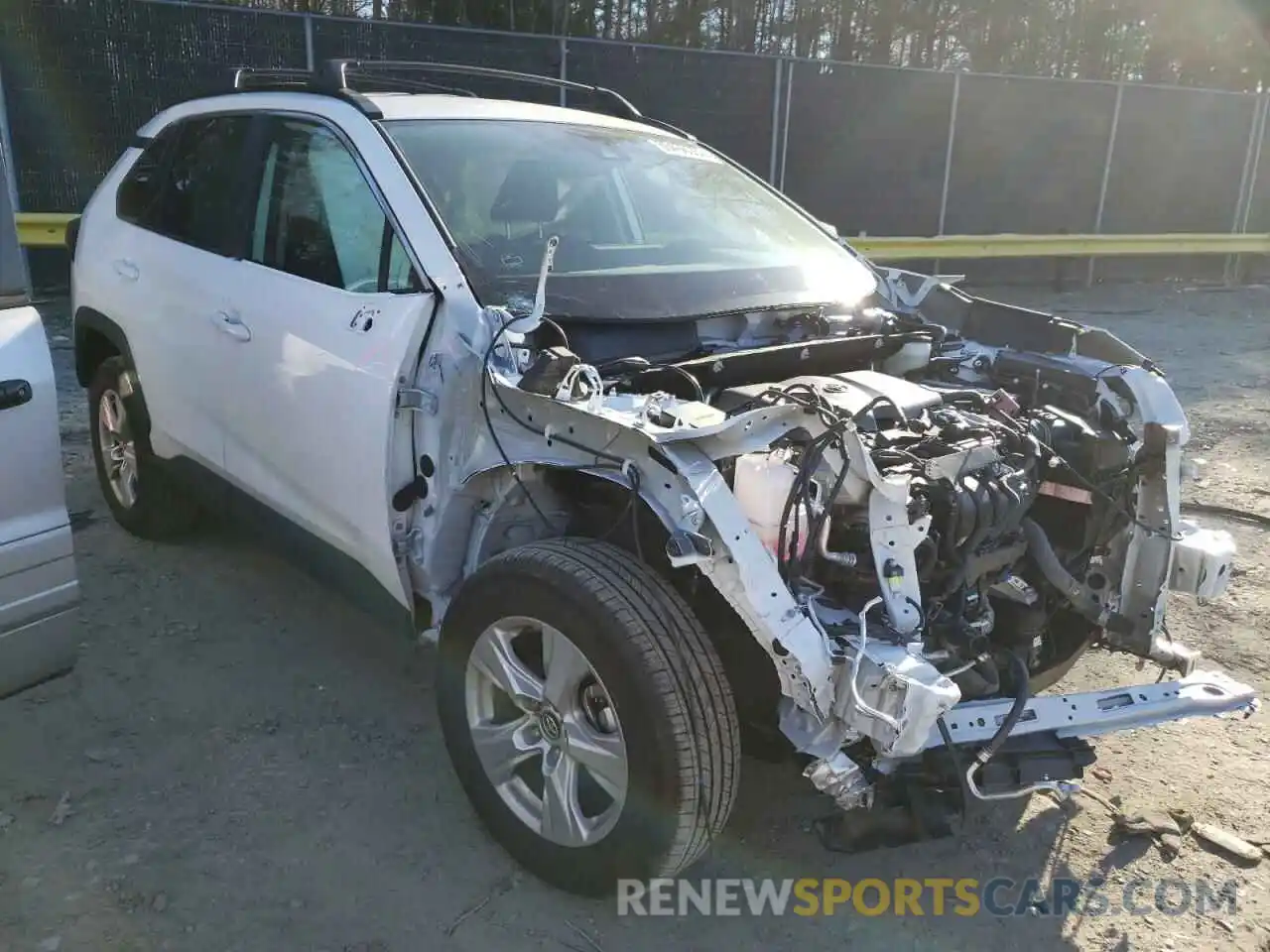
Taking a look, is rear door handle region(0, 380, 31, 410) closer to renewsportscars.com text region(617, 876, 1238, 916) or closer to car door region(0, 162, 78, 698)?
car door region(0, 162, 78, 698)

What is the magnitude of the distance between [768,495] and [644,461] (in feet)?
1.01

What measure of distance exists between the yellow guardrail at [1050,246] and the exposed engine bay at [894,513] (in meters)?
8.38

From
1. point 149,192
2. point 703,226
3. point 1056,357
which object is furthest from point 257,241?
point 1056,357

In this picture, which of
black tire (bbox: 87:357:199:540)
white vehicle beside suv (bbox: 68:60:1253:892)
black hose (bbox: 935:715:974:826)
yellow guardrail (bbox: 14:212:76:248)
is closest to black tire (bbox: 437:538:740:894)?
white vehicle beside suv (bbox: 68:60:1253:892)

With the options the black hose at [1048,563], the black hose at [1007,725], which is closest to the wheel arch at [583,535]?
the black hose at [1007,725]

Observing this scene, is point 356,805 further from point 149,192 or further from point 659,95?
point 659,95

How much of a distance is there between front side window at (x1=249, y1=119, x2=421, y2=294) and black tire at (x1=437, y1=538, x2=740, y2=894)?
106 centimetres

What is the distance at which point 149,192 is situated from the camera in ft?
14.9

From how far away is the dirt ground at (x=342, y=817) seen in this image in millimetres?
2697

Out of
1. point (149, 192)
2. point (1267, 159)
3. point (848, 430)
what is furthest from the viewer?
point (1267, 159)

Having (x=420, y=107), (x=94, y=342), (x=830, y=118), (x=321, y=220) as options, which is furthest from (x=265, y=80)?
(x=830, y=118)

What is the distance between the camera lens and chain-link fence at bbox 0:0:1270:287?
31.2 feet

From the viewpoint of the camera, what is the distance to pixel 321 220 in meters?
3.55

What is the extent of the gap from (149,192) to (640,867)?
3613 mm
